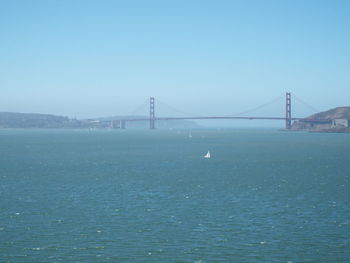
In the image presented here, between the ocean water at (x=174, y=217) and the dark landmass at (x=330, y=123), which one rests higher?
the dark landmass at (x=330, y=123)

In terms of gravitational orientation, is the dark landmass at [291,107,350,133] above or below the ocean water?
above

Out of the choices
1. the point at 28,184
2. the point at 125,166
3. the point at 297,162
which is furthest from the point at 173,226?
the point at 297,162

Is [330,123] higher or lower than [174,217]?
higher

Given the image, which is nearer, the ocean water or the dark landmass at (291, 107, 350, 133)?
the ocean water

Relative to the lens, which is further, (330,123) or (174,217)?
(330,123)

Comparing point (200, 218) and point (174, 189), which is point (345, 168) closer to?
point (174, 189)

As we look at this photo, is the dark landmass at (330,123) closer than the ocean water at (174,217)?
No

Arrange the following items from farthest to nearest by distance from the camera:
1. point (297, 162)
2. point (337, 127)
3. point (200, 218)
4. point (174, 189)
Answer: point (337, 127) < point (297, 162) < point (174, 189) < point (200, 218)

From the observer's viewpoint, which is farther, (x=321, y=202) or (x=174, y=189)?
(x=174, y=189)
